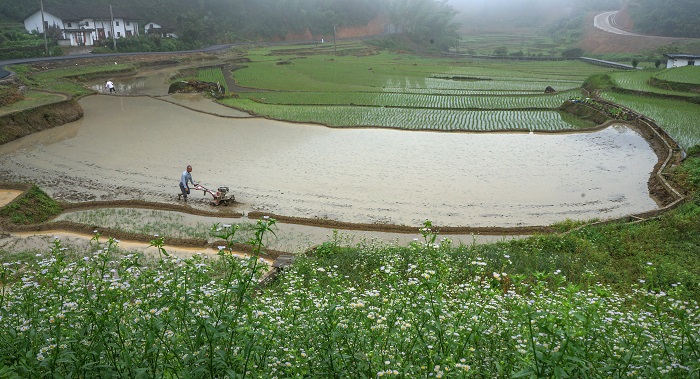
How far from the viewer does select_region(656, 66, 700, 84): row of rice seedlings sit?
28680mm

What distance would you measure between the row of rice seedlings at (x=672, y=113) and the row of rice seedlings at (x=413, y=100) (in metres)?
3.36

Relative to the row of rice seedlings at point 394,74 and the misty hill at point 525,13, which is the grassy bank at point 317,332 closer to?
the row of rice seedlings at point 394,74

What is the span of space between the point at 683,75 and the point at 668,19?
36199 millimetres

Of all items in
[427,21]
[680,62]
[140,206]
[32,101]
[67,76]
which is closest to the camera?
[140,206]

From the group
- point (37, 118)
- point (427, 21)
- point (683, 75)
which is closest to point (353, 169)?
point (37, 118)

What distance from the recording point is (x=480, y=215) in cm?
1357

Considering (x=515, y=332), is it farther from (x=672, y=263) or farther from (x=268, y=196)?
(x=268, y=196)

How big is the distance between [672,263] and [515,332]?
594 centimetres

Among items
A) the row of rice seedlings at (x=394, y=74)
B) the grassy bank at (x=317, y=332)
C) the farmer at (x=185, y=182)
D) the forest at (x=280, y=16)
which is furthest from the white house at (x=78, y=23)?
the grassy bank at (x=317, y=332)

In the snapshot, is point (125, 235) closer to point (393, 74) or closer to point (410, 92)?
point (410, 92)

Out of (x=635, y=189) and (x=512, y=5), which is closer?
(x=635, y=189)

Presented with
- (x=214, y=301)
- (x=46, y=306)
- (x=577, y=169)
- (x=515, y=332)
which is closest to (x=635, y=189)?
(x=577, y=169)

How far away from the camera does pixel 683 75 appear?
3034 cm

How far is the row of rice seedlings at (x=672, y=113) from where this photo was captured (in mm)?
20000
